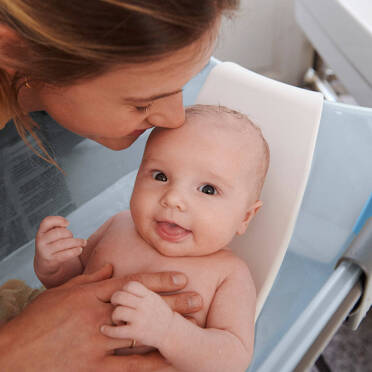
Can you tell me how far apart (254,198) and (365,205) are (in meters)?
0.32

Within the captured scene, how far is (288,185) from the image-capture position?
2.93 ft

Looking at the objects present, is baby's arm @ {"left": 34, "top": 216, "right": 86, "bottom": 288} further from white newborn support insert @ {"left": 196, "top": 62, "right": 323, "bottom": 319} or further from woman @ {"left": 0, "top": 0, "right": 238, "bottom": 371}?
white newborn support insert @ {"left": 196, "top": 62, "right": 323, "bottom": 319}

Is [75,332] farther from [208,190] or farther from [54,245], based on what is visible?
[208,190]

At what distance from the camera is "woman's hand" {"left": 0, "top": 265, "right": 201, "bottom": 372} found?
631 mm

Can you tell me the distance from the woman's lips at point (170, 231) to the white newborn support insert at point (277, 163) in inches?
9.3

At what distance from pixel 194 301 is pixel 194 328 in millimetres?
49

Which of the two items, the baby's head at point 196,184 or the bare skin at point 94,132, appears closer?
the bare skin at point 94,132

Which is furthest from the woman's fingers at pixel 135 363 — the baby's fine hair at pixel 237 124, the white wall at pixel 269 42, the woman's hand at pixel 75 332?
the white wall at pixel 269 42

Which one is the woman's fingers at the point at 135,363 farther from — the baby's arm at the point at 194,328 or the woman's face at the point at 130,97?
the woman's face at the point at 130,97

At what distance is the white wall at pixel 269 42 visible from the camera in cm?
188

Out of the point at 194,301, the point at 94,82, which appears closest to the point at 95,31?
the point at 94,82

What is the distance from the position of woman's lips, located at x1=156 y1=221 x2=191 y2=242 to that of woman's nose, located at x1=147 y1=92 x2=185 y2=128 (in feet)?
0.54

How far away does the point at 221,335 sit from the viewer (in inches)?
26.2

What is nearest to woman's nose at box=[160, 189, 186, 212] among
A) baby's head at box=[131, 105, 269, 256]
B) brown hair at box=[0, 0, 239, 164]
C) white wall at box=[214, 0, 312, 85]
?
baby's head at box=[131, 105, 269, 256]
